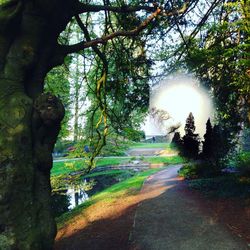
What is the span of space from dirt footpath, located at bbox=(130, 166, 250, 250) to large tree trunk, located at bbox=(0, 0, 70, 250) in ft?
12.2

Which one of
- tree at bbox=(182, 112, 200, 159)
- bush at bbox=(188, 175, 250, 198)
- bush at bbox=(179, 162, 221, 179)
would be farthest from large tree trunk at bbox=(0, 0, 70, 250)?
tree at bbox=(182, 112, 200, 159)

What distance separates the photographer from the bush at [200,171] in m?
16.2

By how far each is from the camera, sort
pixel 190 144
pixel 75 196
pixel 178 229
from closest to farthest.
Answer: pixel 178 229 → pixel 190 144 → pixel 75 196

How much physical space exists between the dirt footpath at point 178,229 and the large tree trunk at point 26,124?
146 inches

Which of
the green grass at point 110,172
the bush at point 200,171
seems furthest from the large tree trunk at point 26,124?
Answer: the green grass at point 110,172

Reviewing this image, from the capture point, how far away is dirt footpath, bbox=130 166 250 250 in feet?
25.4

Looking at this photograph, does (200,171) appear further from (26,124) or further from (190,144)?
(26,124)

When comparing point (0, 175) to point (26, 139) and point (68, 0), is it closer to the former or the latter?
point (26, 139)

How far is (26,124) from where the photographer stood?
522 cm

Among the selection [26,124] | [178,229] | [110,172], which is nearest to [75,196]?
[110,172]

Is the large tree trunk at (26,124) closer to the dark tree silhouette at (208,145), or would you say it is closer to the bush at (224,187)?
the bush at (224,187)

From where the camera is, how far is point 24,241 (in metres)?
4.91

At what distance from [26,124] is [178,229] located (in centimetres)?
558

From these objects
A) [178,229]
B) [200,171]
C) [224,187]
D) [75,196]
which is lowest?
[75,196]
